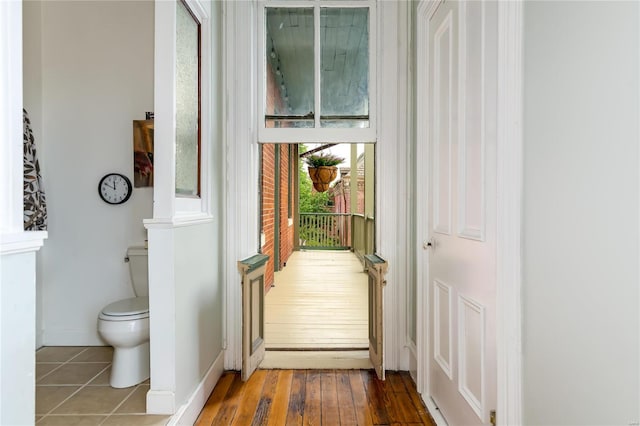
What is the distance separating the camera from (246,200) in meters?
2.66

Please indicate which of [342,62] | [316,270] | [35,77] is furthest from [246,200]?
[316,270]

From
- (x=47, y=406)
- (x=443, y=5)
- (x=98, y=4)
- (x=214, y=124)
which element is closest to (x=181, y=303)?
(x=47, y=406)

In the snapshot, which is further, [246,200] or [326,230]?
[326,230]

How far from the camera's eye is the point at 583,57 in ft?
3.13

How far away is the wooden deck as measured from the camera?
3107mm

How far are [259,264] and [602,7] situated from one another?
2.16 meters

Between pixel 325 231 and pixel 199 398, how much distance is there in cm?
768

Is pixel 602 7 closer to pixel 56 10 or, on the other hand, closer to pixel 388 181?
pixel 388 181

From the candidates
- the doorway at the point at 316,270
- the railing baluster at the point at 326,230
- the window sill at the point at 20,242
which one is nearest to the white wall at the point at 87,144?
the doorway at the point at 316,270

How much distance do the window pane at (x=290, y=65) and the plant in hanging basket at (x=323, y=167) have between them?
5307mm

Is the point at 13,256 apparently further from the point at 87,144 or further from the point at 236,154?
the point at 87,144

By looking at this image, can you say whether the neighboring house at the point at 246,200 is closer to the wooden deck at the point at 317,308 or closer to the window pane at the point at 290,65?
the window pane at the point at 290,65

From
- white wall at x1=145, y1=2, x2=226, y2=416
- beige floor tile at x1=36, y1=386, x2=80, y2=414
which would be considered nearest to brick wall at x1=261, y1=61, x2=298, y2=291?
white wall at x1=145, y1=2, x2=226, y2=416

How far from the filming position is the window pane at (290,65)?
2.82 metres
